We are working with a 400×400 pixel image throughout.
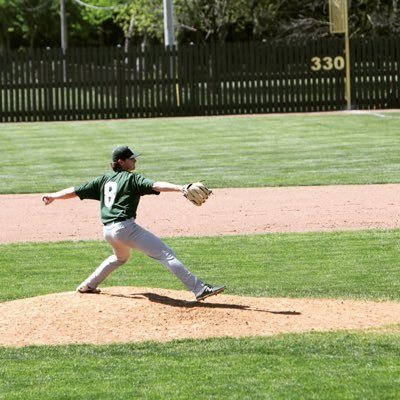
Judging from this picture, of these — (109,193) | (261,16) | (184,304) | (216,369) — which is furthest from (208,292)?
(261,16)

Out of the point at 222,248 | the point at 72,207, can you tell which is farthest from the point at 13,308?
the point at 72,207

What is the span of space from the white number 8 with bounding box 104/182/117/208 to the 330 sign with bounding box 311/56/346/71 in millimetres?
26658

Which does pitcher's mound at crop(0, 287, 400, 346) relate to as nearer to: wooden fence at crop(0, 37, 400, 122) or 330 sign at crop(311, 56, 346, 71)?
wooden fence at crop(0, 37, 400, 122)

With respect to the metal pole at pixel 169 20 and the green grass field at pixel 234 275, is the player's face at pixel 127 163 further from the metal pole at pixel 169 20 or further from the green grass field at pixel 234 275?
the metal pole at pixel 169 20

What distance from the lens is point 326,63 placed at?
36.7 metres

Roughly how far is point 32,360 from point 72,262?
4641 mm

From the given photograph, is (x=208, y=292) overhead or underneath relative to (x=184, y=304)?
overhead

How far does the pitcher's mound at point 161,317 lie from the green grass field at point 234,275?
0.28 meters

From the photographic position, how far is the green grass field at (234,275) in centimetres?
836

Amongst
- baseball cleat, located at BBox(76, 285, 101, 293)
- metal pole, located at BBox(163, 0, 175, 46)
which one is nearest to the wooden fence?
metal pole, located at BBox(163, 0, 175, 46)

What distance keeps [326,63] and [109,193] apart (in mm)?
26798

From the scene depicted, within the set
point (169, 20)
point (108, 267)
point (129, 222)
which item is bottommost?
point (108, 267)

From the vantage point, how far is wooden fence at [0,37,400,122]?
36562mm

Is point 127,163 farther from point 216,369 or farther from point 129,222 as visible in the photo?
point 216,369
